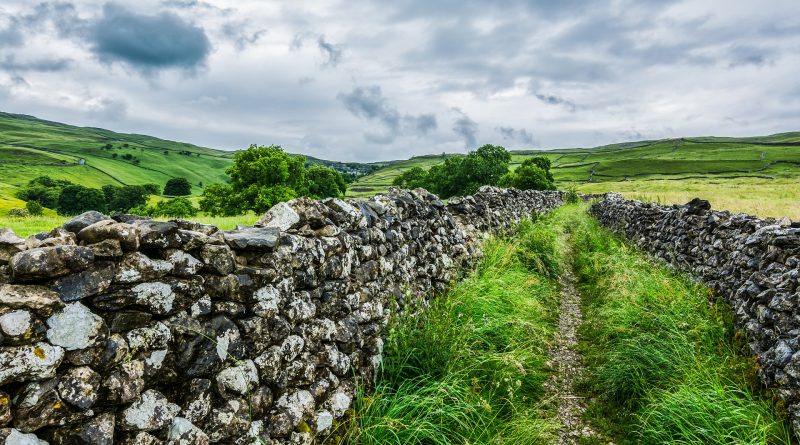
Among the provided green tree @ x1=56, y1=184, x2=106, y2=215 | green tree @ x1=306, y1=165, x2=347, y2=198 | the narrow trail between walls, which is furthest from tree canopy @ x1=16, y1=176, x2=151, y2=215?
the narrow trail between walls

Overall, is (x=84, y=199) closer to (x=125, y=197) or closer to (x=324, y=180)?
(x=125, y=197)

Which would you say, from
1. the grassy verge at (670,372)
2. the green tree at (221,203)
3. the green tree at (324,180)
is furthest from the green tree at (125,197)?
the grassy verge at (670,372)

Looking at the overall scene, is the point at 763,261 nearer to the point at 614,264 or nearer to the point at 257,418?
the point at 614,264

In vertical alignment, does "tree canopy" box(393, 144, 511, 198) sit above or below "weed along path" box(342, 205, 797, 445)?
above

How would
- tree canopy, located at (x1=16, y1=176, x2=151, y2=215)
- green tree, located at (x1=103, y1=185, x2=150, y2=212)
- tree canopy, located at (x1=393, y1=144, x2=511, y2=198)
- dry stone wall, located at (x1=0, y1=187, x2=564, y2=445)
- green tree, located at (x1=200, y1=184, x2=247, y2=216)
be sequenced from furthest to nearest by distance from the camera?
1. tree canopy, located at (x1=393, y1=144, x2=511, y2=198)
2. green tree, located at (x1=103, y1=185, x2=150, y2=212)
3. green tree, located at (x1=200, y1=184, x2=247, y2=216)
4. tree canopy, located at (x1=16, y1=176, x2=151, y2=215)
5. dry stone wall, located at (x1=0, y1=187, x2=564, y2=445)

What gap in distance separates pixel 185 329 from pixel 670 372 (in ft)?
18.8

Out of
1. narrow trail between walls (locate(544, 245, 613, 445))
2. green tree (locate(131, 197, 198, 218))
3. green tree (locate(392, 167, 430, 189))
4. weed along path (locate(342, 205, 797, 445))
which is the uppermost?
green tree (locate(392, 167, 430, 189))

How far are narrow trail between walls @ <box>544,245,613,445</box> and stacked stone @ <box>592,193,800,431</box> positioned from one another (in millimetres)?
2103

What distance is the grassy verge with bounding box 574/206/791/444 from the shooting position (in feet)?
15.0

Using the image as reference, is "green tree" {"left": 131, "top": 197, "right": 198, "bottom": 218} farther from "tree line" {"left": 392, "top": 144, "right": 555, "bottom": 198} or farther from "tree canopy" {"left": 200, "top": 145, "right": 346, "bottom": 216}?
"tree line" {"left": 392, "top": 144, "right": 555, "bottom": 198}

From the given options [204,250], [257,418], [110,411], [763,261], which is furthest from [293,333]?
[763,261]

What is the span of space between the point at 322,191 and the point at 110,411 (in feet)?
250

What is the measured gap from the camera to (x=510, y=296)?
808 cm

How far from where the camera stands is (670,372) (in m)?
5.58
